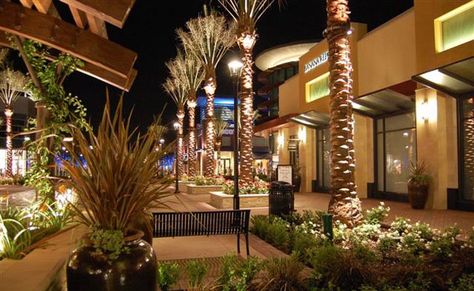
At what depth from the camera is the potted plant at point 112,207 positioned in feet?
12.6

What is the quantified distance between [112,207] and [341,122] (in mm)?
7430

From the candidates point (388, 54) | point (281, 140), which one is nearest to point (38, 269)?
point (388, 54)

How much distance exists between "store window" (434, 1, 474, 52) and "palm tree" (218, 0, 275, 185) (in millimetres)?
6561

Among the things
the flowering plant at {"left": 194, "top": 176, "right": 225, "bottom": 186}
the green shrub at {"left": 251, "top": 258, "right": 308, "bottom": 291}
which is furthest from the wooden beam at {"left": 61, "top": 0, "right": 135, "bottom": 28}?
the flowering plant at {"left": 194, "top": 176, "right": 225, "bottom": 186}

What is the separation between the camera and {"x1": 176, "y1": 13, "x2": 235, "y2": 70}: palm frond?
1102 inches

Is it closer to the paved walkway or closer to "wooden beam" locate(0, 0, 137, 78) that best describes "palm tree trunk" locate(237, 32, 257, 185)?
the paved walkway

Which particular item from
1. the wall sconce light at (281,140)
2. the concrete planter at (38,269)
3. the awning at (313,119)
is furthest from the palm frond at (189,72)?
the concrete planter at (38,269)

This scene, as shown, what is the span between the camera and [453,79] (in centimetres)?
1430

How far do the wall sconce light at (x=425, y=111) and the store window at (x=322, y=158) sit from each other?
912 cm

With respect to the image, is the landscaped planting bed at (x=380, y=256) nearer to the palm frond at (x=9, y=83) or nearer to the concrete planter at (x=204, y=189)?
the concrete planter at (x=204, y=189)

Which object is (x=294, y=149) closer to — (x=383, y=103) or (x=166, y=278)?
(x=383, y=103)

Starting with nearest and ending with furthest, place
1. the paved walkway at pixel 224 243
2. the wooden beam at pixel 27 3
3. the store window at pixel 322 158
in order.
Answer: the wooden beam at pixel 27 3 < the paved walkway at pixel 224 243 < the store window at pixel 322 158

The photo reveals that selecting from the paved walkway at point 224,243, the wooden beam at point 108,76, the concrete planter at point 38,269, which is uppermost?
the wooden beam at point 108,76

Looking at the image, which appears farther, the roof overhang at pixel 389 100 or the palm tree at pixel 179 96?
the palm tree at pixel 179 96
